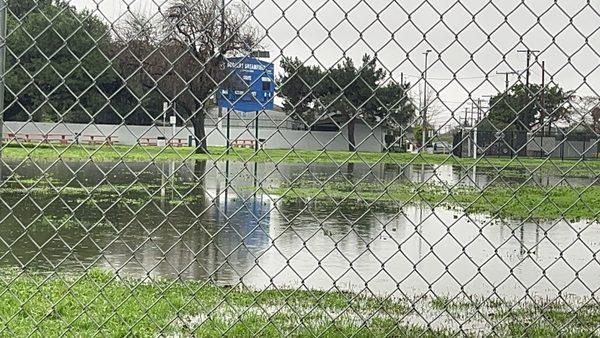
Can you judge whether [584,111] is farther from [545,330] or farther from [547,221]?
[547,221]

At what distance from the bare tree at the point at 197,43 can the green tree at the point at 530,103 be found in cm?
102

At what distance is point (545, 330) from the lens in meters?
4.15

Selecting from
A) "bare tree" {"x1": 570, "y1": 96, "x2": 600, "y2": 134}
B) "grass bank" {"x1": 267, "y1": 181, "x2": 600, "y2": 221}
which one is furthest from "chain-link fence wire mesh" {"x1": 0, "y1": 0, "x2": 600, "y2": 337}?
"grass bank" {"x1": 267, "y1": 181, "x2": 600, "y2": 221}

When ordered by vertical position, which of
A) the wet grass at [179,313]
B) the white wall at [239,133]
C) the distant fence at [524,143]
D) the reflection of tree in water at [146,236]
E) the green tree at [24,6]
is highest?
the green tree at [24,6]

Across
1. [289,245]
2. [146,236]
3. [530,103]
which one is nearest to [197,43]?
[530,103]

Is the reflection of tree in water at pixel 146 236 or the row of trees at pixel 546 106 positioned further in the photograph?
the reflection of tree in water at pixel 146 236

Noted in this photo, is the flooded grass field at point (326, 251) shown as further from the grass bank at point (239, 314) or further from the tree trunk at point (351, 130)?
the tree trunk at point (351, 130)

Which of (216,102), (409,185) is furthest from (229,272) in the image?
(409,185)

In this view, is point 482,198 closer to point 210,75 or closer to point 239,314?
point 239,314

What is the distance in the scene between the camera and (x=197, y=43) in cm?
339

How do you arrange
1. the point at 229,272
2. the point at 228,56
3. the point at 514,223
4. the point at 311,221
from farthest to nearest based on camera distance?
the point at 514,223
the point at 311,221
the point at 229,272
the point at 228,56

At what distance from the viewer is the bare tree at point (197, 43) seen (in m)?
3.39

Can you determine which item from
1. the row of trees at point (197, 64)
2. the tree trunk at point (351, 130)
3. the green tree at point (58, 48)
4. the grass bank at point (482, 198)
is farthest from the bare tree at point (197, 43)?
the grass bank at point (482, 198)

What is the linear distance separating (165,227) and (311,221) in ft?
5.63
